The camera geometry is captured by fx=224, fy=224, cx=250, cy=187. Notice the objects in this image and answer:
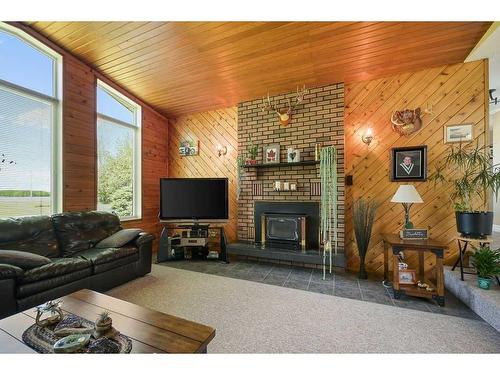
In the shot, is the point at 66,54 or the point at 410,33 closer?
the point at 410,33

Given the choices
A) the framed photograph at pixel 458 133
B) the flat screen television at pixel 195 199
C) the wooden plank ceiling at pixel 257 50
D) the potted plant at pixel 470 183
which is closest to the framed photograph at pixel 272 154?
the flat screen television at pixel 195 199

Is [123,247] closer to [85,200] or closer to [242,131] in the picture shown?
[85,200]

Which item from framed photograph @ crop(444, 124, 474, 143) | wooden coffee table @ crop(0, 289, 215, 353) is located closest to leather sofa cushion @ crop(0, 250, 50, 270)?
wooden coffee table @ crop(0, 289, 215, 353)

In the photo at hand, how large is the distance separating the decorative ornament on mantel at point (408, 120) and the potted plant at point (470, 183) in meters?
0.54

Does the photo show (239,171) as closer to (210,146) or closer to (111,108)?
(210,146)

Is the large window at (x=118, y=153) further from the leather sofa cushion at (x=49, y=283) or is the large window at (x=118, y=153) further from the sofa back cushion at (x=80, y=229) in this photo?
the leather sofa cushion at (x=49, y=283)

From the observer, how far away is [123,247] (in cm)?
308

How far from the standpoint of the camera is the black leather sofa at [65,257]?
2.04 meters

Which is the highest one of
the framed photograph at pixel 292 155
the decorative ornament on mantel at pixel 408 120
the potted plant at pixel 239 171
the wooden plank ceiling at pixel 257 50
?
the wooden plank ceiling at pixel 257 50

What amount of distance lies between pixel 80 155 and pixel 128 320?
318 cm

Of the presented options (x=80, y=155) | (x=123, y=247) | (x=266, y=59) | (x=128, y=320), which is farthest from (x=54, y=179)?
(x=266, y=59)

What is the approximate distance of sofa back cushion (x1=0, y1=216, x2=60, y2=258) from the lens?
2490mm

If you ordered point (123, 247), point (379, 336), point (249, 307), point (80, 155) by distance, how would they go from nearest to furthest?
1. point (379, 336)
2. point (249, 307)
3. point (123, 247)
4. point (80, 155)

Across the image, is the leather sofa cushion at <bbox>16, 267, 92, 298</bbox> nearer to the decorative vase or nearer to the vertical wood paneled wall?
the vertical wood paneled wall
